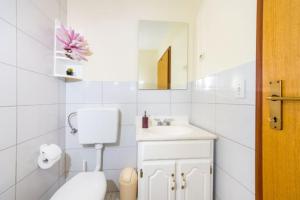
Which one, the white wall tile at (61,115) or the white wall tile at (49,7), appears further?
the white wall tile at (61,115)

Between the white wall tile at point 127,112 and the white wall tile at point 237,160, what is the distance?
0.87m

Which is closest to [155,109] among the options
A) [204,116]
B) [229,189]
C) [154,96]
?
[154,96]

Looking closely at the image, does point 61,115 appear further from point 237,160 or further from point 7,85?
point 237,160

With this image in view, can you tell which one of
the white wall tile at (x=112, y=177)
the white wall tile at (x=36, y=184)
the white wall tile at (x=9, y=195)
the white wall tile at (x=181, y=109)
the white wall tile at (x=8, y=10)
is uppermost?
the white wall tile at (x=8, y=10)

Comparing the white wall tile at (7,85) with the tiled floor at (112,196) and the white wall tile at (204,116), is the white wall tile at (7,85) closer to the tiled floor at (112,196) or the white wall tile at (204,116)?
the tiled floor at (112,196)

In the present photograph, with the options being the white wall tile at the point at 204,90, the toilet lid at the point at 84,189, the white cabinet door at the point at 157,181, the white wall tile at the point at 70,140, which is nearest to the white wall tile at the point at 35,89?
the white wall tile at the point at 70,140

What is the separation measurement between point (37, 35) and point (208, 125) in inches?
60.7

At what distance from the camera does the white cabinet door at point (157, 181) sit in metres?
1.27

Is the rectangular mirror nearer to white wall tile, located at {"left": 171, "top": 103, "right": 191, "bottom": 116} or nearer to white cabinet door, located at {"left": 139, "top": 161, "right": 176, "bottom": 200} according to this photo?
white wall tile, located at {"left": 171, "top": 103, "right": 191, "bottom": 116}

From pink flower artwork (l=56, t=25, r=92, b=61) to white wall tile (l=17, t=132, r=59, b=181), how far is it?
0.77 metres

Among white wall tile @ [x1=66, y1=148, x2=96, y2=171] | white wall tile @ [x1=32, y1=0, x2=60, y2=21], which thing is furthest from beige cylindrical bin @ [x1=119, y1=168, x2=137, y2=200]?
white wall tile @ [x1=32, y1=0, x2=60, y2=21]

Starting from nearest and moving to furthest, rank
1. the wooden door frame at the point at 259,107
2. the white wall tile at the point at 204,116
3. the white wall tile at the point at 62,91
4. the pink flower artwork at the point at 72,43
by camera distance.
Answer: the wooden door frame at the point at 259,107, the white wall tile at the point at 204,116, the pink flower artwork at the point at 72,43, the white wall tile at the point at 62,91

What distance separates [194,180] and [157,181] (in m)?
0.29

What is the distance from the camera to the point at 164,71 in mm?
1854
